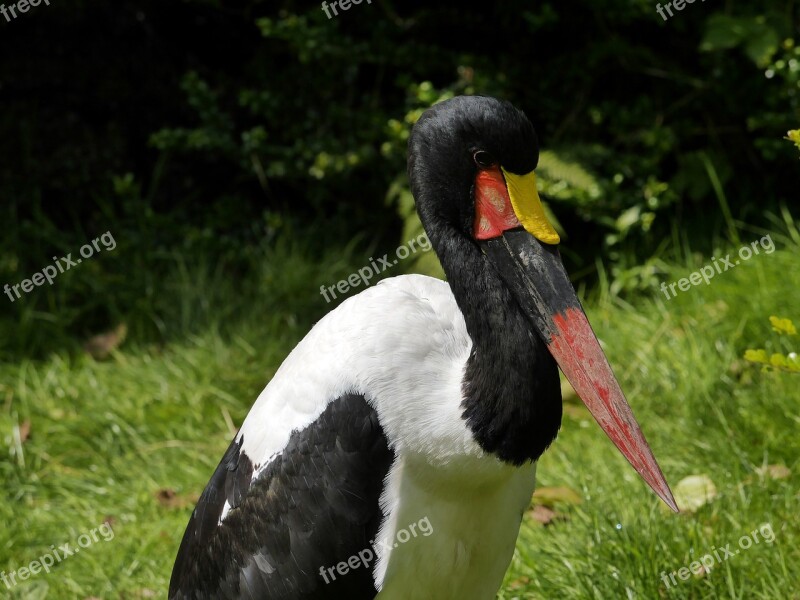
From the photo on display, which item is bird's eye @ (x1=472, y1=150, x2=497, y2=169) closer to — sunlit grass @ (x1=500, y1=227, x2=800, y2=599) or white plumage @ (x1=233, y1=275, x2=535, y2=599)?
white plumage @ (x1=233, y1=275, x2=535, y2=599)

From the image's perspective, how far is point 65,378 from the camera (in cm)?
497

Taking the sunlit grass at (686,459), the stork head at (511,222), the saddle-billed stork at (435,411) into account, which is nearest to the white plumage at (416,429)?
the saddle-billed stork at (435,411)

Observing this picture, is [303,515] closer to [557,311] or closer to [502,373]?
[502,373]

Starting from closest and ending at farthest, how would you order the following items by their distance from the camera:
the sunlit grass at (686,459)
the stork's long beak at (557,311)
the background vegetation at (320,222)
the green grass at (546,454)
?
1. the stork's long beak at (557,311)
2. the sunlit grass at (686,459)
3. the green grass at (546,454)
4. the background vegetation at (320,222)

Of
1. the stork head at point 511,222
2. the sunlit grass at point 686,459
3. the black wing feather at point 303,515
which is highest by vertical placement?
the stork head at point 511,222

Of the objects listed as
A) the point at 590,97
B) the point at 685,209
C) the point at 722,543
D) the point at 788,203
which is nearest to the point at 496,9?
the point at 590,97

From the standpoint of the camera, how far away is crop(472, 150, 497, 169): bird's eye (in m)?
2.63

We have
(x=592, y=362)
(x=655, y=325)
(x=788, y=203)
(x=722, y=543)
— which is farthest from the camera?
(x=788, y=203)

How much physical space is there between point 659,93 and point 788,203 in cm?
85

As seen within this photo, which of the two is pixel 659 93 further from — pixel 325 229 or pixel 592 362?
pixel 592 362

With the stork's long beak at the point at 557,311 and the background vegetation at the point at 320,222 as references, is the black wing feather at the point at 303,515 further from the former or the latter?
the background vegetation at the point at 320,222

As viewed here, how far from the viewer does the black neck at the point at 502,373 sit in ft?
8.38

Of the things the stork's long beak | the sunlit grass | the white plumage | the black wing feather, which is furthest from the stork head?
the sunlit grass

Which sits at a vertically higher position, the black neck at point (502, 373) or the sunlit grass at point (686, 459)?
the black neck at point (502, 373)
